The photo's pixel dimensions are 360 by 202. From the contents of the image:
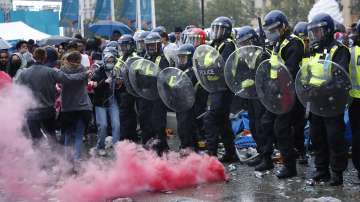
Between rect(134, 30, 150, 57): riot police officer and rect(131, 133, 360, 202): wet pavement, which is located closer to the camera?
rect(131, 133, 360, 202): wet pavement

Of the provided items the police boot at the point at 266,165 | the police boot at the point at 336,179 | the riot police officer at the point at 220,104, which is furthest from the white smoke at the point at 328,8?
the police boot at the point at 336,179

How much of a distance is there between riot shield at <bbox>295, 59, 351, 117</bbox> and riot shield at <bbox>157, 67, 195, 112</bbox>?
2.20 m

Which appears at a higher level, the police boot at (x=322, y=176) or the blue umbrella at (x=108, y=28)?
the blue umbrella at (x=108, y=28)

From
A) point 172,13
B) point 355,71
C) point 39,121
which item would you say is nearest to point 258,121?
point 355,71

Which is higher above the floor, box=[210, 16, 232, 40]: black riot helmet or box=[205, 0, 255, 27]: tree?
box=[210, 16, 232, 40]: black riot helmet

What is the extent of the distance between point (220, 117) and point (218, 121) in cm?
7

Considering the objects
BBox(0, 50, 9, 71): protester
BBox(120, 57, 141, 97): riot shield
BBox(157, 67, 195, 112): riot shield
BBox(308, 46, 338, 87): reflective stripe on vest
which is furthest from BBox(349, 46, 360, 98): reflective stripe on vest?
BBox(0, 50, 9, 71): protester

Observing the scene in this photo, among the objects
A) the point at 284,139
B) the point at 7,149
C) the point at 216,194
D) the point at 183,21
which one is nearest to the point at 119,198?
the point at 216,194

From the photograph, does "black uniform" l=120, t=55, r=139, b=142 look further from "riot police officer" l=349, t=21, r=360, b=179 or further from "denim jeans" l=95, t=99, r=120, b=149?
"riot police officer" l=349, t=21, r=360, b=179

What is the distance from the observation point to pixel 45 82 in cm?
919

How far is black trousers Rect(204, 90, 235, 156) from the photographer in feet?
31.2

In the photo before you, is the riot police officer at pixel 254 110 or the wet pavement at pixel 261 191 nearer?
the wet pavement at pixel 261 191

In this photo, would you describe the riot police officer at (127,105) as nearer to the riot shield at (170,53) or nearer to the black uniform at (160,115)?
the riot shield at (170,53)

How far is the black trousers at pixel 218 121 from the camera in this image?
951 cm
